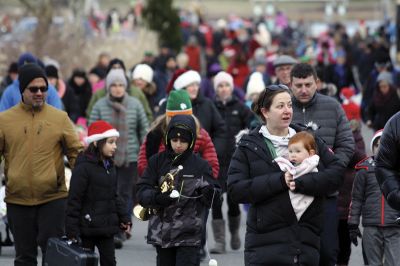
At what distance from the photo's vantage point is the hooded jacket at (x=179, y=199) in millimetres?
10047

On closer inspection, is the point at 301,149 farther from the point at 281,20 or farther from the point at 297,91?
the point at 281,20

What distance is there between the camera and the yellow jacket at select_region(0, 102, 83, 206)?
10789 millimetres

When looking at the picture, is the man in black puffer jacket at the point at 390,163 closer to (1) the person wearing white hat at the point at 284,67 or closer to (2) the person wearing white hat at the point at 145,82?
(1) the person wearing white hat at the point at 284,67

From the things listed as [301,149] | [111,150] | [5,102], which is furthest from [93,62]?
[301,149]

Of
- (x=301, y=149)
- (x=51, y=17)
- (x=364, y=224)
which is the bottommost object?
(x=364, y=224)

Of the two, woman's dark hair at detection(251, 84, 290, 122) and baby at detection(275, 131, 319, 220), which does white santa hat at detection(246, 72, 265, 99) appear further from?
baby at detection(275, 131, 319, 220)

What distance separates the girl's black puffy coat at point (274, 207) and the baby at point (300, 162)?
0.12 ft

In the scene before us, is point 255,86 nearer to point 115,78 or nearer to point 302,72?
point 115,78

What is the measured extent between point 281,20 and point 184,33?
45.9 feet

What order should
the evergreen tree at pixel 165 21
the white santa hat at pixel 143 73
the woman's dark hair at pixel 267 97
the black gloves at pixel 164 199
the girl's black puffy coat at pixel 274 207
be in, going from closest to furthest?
1. the girl's black puffy coat at pixel 274 207
2. the woman's dark hair at pixel 267 97
3. the black gloves at pixel 164 199
4. the white santa hat at pixel 143 73
5. the evergreen tree at pixel 165 21

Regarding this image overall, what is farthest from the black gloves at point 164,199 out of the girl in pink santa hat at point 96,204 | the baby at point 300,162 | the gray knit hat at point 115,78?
the gray knit hat at point 115,78

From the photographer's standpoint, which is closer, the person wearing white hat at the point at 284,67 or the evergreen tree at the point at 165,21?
the person wearing white hat at the point at 284,67

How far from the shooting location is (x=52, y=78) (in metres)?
17.0

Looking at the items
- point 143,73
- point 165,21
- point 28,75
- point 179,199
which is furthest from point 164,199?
point 165,21
